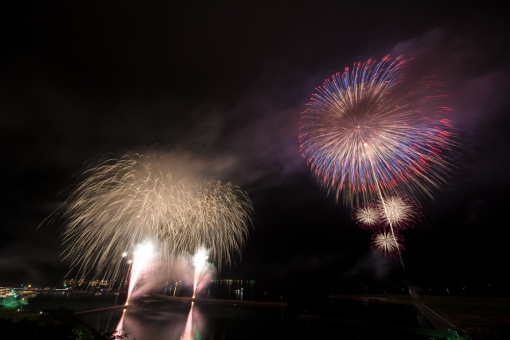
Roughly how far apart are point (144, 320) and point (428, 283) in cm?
10509

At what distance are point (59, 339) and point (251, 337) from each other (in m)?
26.6

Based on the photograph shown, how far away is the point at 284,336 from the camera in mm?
30422

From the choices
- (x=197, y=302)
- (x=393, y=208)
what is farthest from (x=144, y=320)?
(x=393, y=208)

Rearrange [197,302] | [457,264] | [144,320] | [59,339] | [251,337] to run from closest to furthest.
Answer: [59,339] < [251,337] < [144,320] < [197,302] < [457,264]

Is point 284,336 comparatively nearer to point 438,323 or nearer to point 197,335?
point 197,335

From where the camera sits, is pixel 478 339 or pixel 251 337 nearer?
pixel 478 339

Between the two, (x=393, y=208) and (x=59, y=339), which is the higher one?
(x=393, y=208)

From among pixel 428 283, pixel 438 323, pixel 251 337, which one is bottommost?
pixel 251 337

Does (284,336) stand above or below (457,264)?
below

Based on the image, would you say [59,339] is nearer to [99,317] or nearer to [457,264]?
[99,317]

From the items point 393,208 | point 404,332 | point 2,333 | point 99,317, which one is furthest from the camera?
point 99,317

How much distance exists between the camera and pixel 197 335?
97.0 feet

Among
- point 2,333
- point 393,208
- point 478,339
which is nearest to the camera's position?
point 2,333

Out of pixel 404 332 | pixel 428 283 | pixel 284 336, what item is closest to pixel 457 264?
pixel 428 283
